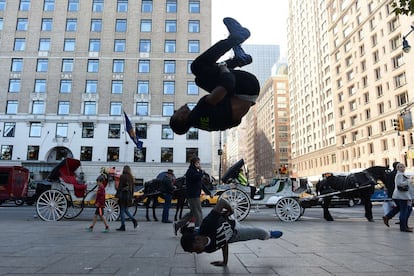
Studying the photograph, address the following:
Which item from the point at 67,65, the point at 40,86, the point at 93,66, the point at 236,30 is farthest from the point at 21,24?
the point at 236,30

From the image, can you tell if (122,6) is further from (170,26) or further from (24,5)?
(24,5)

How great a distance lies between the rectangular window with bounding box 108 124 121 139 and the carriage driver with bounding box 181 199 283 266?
125 ft

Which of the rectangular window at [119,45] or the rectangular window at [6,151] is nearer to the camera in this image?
the rectangular window at [6,151]

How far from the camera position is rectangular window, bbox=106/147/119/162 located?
136 feet

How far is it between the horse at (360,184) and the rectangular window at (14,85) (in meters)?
42.6

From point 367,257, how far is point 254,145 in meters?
156

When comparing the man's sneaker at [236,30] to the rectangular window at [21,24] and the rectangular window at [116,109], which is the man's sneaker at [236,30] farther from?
the rectangular window at [21,24]

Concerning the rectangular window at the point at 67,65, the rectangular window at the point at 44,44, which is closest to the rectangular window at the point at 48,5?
the rectangular window at the point at 44,44

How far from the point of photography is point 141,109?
4334 cm

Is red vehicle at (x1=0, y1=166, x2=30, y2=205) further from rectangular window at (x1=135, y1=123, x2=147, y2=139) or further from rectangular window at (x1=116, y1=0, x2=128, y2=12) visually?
rectangular window at (x1=116, y1=0, x2=128, y2=12)

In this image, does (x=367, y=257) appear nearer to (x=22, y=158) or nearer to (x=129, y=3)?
(x=22, y=158)

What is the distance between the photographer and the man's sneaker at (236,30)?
2.92 m

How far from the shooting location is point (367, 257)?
6117 millimetres

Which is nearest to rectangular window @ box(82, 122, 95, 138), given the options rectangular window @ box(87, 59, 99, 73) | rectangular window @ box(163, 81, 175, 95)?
rectangular window @ box(87, 59, 99, 73)
